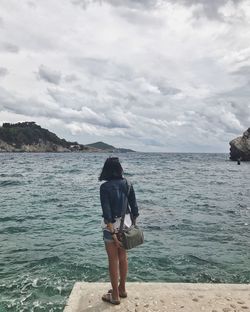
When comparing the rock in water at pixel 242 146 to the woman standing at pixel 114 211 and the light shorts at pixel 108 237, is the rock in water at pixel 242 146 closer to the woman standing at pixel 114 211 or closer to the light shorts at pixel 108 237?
the woman standing at pixel 114 211

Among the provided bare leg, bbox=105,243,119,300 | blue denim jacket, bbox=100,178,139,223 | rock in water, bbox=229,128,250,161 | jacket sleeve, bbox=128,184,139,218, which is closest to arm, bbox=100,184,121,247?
blue denim jacket, bbox=100,178,139,223

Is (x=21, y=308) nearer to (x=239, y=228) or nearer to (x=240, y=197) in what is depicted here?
(x=239, y=228)

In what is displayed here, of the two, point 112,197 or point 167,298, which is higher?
point 112,197

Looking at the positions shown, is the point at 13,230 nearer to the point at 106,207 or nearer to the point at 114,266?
the point at 114,266

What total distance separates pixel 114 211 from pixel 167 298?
191 centimetres

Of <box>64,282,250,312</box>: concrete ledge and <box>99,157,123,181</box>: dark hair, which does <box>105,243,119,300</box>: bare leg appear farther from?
<box>99,157,123,181</box>: dark hair

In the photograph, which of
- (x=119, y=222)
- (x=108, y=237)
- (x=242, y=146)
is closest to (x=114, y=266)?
(x=108, y=237)

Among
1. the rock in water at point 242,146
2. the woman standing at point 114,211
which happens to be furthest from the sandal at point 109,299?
the rock in water at point 242,146

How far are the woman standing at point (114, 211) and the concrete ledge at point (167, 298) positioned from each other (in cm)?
29

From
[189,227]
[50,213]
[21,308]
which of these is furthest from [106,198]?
[50,213]

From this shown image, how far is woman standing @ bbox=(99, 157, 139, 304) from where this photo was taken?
22.2 ft

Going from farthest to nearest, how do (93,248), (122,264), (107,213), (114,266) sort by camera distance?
(93,248)
(122,264)
(114,266)
(107,213)

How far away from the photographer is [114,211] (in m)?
6.85

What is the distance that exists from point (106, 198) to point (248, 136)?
289 feet
